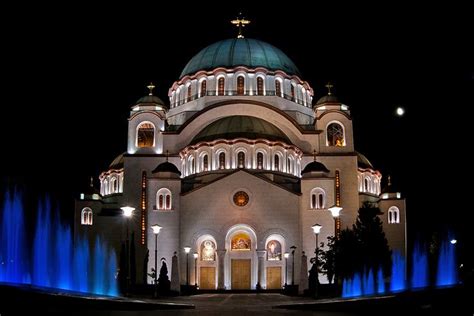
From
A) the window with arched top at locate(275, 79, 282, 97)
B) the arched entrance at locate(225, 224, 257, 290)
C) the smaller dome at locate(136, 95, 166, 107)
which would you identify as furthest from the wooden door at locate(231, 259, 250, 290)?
the window with arched top at locate(275, 79, 282, 97)

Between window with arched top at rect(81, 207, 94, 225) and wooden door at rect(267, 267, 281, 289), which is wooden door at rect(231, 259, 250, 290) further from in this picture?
window with arched top at rect(81, 207, 94, 225)

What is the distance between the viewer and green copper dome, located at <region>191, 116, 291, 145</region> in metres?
44.0

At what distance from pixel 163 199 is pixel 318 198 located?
31.0 ft

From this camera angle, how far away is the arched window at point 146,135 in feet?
156

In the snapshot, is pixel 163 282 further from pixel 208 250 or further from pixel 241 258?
pixel 241 258

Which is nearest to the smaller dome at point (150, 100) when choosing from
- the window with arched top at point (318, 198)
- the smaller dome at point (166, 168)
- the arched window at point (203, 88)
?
the arched window at point (203, 88)

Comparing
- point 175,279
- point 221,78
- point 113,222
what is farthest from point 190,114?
point 175,279

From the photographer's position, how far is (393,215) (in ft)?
161

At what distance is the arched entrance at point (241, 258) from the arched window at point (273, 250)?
89cm

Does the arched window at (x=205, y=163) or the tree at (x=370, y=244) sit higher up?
the arched window at (x=205, y=163)

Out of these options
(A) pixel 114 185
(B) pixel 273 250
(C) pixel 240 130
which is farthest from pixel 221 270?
(A) pixel 114 185

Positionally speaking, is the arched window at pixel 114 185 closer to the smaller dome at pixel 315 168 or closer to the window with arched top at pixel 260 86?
the window with arched top at pixel 260 86

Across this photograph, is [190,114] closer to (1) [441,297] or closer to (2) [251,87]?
(2) [251,87]

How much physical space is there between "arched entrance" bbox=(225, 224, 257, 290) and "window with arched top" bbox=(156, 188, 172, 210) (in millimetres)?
4315
